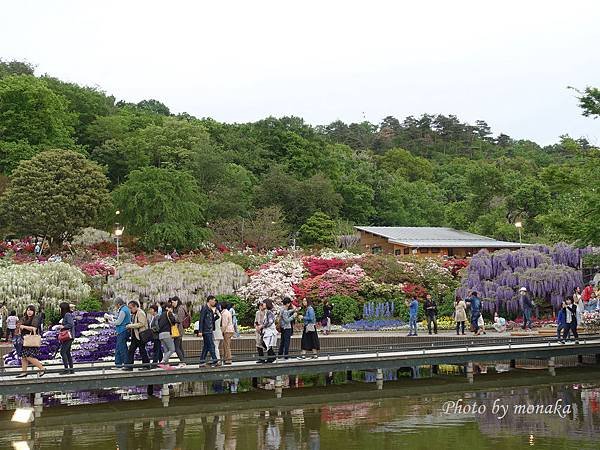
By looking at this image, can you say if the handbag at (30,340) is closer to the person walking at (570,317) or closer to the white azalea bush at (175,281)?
the person walking at (570,317)

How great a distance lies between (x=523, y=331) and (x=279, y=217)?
26225 millimetres

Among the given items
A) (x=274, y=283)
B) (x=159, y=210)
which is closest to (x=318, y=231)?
(x=159, y=210)

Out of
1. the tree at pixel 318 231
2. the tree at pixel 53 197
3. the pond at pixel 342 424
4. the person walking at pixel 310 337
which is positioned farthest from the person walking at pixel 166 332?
the tree at pixel 318 231

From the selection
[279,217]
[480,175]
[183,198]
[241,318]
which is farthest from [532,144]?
[241,318]

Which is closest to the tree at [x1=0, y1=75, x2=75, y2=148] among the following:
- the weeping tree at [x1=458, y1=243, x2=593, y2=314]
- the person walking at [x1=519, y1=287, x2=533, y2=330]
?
the weeping tree at [x1=458, y1=243, x2=593, y2=314]

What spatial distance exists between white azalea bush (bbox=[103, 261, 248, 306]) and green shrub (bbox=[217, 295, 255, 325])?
0.65 metres

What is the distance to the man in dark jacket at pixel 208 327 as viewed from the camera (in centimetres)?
1817

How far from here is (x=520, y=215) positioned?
53906mm

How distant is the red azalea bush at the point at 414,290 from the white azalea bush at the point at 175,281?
6902 millimetres

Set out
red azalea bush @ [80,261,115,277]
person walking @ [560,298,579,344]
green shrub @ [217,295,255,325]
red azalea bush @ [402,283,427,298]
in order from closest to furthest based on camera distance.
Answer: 1. person walking @ [560,298,579,344]
2. green shrub @ [217,295,255,325]
3. red azalea bush @ [402,283,427,298]
4. red azalea bush @ [80,261,115,277]

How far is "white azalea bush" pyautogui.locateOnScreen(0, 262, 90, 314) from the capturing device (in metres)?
31.3

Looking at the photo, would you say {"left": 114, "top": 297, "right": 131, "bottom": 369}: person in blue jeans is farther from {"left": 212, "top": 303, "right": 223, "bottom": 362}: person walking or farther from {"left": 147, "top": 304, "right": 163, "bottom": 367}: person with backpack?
{"left": 212, "top": 303, "right": 223, "bottom": 362}: person walking

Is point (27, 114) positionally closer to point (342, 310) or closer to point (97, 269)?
point (97, 269)

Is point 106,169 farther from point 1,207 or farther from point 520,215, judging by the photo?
point 520,215
